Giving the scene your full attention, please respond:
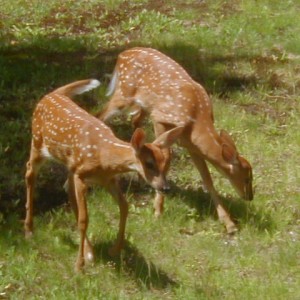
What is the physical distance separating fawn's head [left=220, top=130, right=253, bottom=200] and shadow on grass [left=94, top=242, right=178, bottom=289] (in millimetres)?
1157

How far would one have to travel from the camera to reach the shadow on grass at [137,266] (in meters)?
7.89

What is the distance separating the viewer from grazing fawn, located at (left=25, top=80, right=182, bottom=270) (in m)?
7.68

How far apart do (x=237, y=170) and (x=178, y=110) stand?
80 centimetres

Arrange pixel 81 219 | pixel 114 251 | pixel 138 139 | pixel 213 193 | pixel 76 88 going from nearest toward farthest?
pixel 138 139 < pixel 81 219 < pixel 114 251 < pixel 76 88 < pixel 213 193

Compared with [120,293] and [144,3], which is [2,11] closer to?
[144,3]

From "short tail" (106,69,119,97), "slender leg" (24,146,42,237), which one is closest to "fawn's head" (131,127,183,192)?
"slender leg" (24,146,42,237)

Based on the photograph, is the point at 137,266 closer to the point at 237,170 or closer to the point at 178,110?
the point at 237,170

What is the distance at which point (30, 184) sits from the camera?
340 inches

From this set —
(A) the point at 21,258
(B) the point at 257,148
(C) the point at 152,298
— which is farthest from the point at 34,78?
(C) the point at 152,298

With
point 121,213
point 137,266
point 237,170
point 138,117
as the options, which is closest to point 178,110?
point 237,170

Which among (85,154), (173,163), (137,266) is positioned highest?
(85,154)

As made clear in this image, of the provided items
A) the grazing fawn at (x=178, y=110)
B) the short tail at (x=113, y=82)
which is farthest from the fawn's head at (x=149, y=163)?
the short tail at (x=113, y=82)

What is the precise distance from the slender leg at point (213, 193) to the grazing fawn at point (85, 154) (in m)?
1.10

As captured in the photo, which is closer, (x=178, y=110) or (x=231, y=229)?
(x=231, y=229)
